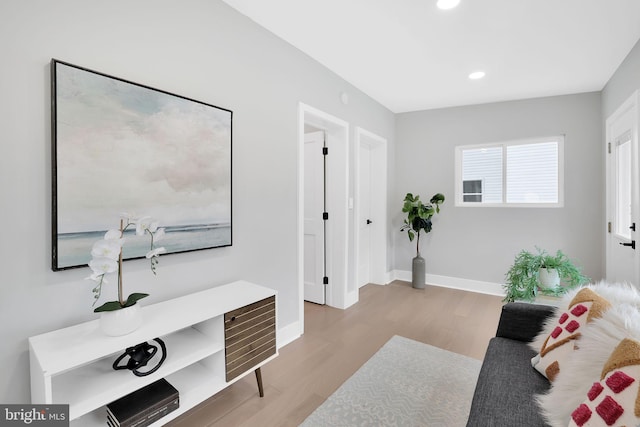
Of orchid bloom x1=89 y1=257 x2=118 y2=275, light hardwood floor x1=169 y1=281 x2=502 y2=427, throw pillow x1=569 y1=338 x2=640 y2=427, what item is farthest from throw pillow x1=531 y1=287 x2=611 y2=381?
orchid bloom x1=89 y1=257 x2=118 y2=275

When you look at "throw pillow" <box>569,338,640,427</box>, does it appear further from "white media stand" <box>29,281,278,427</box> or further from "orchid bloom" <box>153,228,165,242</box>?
"orchid bloom" <box>153,228,165,242</box>

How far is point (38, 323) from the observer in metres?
1.39

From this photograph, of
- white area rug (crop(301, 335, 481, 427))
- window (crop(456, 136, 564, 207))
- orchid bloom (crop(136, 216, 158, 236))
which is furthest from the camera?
window (crop(456, 136, 564, 207))

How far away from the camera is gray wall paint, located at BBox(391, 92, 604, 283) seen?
12.4 ft

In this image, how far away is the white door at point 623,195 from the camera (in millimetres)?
2623

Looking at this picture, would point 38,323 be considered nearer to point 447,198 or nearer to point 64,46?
point 64,46

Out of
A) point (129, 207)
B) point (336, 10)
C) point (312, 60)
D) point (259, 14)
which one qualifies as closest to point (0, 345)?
point (129, 207)

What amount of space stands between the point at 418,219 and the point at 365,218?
2.52 ft

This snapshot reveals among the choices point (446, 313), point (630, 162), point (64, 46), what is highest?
point (64, 46)

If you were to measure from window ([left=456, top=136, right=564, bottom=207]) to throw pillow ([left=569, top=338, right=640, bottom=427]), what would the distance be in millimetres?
3613

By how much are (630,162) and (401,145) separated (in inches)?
107

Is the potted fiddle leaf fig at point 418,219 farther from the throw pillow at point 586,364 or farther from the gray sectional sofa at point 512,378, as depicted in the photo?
the throw pillow at point 586,364

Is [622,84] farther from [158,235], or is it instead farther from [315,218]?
[158,235]

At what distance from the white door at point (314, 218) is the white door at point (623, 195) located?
2.90 metres
